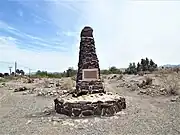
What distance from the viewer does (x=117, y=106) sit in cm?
1369

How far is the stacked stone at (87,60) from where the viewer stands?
Answer: 1463cm

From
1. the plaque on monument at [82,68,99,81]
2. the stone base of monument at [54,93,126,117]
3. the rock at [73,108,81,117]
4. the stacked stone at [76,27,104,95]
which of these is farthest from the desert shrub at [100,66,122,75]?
the rock at [73,108,81,117]

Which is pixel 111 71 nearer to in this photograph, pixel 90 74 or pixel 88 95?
pixel 90 74

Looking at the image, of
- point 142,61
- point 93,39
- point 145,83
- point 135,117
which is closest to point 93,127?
point 135,117

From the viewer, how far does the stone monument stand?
12.8 m

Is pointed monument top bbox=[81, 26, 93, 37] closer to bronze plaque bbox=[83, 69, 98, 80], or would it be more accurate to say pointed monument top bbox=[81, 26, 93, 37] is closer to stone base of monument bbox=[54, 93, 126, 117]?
bronze plaque bbox=[83, 69, 98, 80]

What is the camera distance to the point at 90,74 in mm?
14773

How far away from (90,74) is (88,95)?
1.30 m

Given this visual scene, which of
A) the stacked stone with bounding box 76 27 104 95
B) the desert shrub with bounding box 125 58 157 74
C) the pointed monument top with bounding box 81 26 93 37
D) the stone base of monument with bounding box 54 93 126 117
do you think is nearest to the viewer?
the stone base of monument with bounding box 54 93 126 117

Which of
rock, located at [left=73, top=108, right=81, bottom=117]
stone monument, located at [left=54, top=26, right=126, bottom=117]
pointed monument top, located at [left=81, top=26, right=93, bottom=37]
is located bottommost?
rock, located at [left=73, top=108, right=81, bottom=117]

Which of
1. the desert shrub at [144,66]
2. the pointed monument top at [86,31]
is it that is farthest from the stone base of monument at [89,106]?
the desert shrub at [144,66]

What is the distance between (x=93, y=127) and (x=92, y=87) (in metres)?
4.32

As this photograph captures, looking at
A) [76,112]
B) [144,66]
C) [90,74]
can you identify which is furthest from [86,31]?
[144,66]

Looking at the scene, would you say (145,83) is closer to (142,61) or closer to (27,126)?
(27,126)
